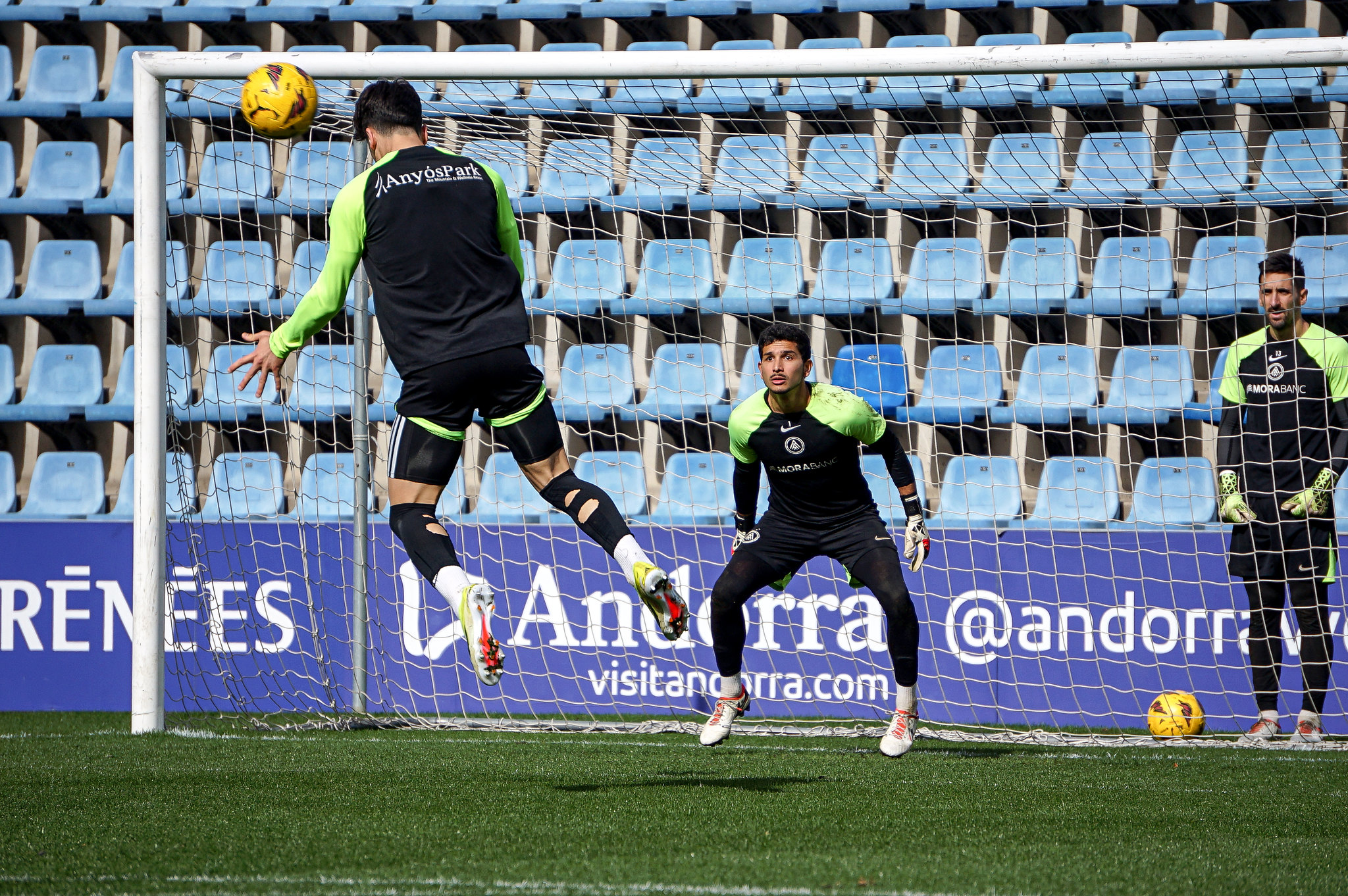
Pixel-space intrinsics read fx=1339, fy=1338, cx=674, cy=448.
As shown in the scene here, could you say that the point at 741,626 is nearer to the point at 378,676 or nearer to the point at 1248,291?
the point at 378,676

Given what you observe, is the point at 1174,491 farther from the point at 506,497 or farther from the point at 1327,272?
the point at 506,497

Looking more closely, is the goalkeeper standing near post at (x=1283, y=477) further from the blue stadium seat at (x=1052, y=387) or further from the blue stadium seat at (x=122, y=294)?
the blue stadium seat at (x=122, y=294)

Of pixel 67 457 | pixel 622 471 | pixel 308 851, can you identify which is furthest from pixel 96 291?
pixel 308 851

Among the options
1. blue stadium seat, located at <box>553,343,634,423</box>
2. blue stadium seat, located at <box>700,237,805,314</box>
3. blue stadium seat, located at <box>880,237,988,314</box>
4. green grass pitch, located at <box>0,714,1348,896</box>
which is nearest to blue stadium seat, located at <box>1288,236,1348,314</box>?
blue stadium seat, located at <box>880,237,988,314</box>

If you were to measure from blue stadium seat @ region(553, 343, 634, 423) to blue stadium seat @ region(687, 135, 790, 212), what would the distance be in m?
1.15

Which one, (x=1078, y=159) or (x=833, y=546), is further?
(x=1078, y=159)

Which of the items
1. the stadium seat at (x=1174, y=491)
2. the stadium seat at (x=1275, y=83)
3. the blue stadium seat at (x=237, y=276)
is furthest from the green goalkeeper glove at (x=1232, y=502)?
the blue stadium seat at (x=237, y=276)

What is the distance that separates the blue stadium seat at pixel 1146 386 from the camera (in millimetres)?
8633

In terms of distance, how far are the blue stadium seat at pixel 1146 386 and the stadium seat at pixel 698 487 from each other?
237 centimetres

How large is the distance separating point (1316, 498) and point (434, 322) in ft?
14.4

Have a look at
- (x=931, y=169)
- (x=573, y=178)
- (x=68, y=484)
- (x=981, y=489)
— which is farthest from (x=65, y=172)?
(x=981, y=489)

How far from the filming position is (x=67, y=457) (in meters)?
9.39

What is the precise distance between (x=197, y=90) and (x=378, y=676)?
3353 millimetres

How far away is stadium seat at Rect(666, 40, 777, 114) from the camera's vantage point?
9.14 m
